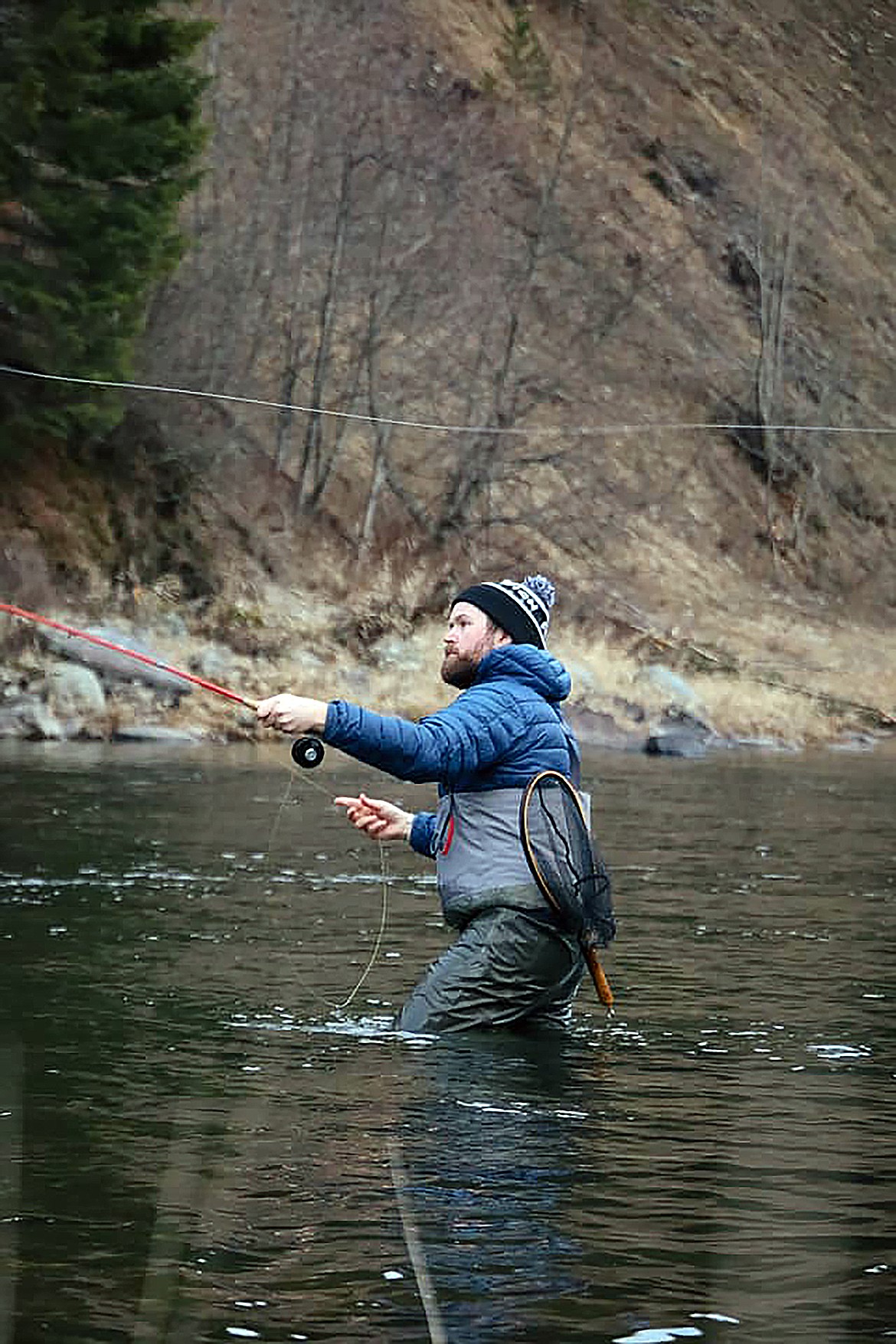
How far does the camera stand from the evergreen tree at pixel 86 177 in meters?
24.4

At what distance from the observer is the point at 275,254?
99.7 feet

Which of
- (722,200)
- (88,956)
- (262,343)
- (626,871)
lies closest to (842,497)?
(722,200)

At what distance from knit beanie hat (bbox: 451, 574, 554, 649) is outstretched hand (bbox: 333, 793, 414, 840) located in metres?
0.73

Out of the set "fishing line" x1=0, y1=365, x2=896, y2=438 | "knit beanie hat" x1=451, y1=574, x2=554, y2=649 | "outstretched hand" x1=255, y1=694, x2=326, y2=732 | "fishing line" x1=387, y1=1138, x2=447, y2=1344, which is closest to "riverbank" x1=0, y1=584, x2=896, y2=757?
"fishing line" x1=0, y1=365, x2=896, y2=438

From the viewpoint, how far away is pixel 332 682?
85.0ft

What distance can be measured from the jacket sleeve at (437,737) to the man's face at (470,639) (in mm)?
173

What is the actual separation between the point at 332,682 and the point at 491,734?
1835cm

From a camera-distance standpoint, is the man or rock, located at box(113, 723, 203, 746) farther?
rock, located at box(113, 723, 203, 746)

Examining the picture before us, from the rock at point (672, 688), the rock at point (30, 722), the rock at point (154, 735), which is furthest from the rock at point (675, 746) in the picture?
the rock at point (30, 722)

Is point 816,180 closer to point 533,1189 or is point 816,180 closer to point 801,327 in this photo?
point 801,327

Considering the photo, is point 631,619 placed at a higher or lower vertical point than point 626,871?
lower

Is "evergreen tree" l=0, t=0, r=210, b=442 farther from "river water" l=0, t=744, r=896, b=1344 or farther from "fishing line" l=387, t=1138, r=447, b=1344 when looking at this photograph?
"fishing line" l=387, t=1138, r=447, b=1344

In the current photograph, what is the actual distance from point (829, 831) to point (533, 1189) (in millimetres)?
10686

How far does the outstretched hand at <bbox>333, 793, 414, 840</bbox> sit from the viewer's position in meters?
8.05
